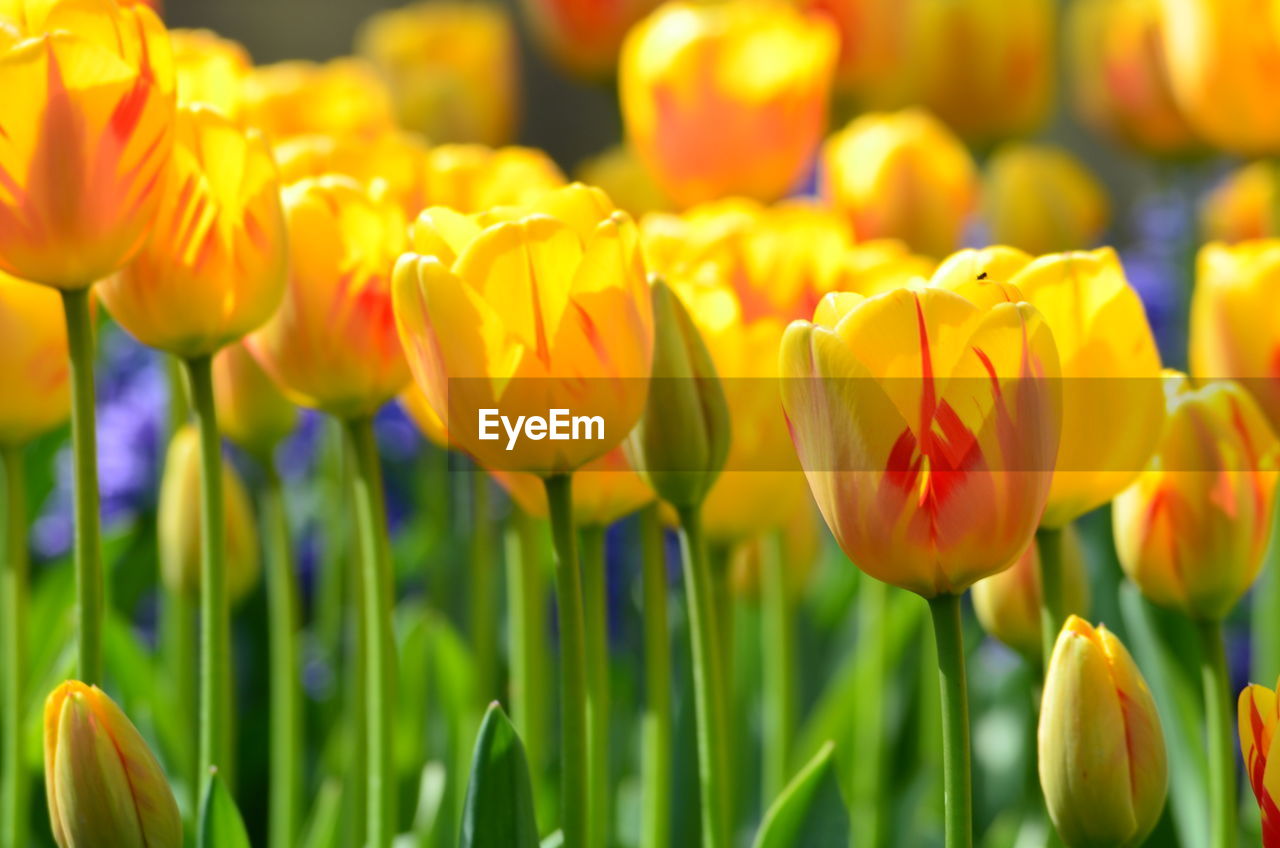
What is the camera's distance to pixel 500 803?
519 millimetres

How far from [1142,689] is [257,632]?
0.89m

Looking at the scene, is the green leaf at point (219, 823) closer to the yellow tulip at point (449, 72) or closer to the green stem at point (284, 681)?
the green stem at point (284, 681)

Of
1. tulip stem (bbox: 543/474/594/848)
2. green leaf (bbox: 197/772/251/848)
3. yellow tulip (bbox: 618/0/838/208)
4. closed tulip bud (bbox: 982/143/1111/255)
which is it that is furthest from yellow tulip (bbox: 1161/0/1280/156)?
green leaf (bbox: 197/772/251/848)

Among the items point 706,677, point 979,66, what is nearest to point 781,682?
point 706,677

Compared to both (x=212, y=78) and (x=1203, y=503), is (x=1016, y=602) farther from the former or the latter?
(x=212, y=78)

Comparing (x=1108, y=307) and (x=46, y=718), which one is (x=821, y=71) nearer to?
(x=1108, y=307)

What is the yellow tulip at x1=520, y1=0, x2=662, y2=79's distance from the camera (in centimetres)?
137

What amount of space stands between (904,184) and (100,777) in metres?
0.66

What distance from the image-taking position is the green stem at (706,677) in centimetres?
55

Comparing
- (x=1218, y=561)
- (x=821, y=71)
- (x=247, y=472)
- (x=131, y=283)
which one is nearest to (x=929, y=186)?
(x=821, y=71)

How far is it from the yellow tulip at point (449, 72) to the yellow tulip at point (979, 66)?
1.31 ft

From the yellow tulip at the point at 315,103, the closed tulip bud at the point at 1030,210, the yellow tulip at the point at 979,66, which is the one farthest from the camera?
the yellow tulip at the point at 979,66

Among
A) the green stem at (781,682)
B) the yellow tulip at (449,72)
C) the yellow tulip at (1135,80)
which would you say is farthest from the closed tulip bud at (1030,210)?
the yellow tulip at (449,72)

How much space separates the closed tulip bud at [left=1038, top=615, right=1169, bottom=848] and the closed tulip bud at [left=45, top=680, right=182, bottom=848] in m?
0.28
